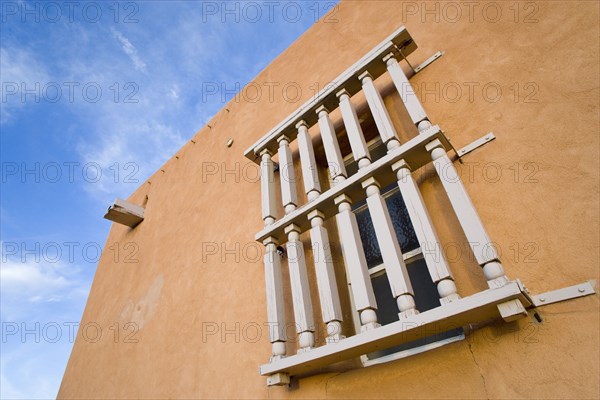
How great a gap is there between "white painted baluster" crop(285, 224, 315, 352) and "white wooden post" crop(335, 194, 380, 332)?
272 millimetres

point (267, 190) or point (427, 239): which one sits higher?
point (267, 190)

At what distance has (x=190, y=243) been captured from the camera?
332 centimetres

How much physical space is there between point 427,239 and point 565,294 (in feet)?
1.56

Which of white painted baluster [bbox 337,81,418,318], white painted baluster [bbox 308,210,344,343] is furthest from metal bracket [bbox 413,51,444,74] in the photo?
white painted baluster [bbox 308,210,344,343]

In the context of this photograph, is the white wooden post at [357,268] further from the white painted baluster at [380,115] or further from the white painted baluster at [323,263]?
the white painted baluster at [380,115]

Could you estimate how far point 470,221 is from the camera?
135 centimetres

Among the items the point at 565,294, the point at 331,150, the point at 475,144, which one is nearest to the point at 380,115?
A: the point at 331,150

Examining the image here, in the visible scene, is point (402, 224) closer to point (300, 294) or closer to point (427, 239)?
point (427, 239)

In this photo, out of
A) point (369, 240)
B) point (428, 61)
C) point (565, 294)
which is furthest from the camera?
point (428, 61)


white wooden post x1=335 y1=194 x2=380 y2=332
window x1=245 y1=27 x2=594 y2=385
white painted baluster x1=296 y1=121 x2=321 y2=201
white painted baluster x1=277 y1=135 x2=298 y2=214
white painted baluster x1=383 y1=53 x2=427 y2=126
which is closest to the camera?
window x1=245 y1=27 x2=594 y2=385

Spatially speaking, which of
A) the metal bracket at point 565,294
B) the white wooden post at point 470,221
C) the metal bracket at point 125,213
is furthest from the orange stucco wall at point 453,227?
the metal bracket at point 125,213

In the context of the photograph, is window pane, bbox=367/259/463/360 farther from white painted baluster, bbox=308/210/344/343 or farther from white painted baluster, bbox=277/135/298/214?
white painted baluster, bbox=277/135/298/214

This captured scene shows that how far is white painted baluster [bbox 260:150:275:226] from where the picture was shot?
88.6 inches

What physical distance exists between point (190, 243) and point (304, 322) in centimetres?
193
